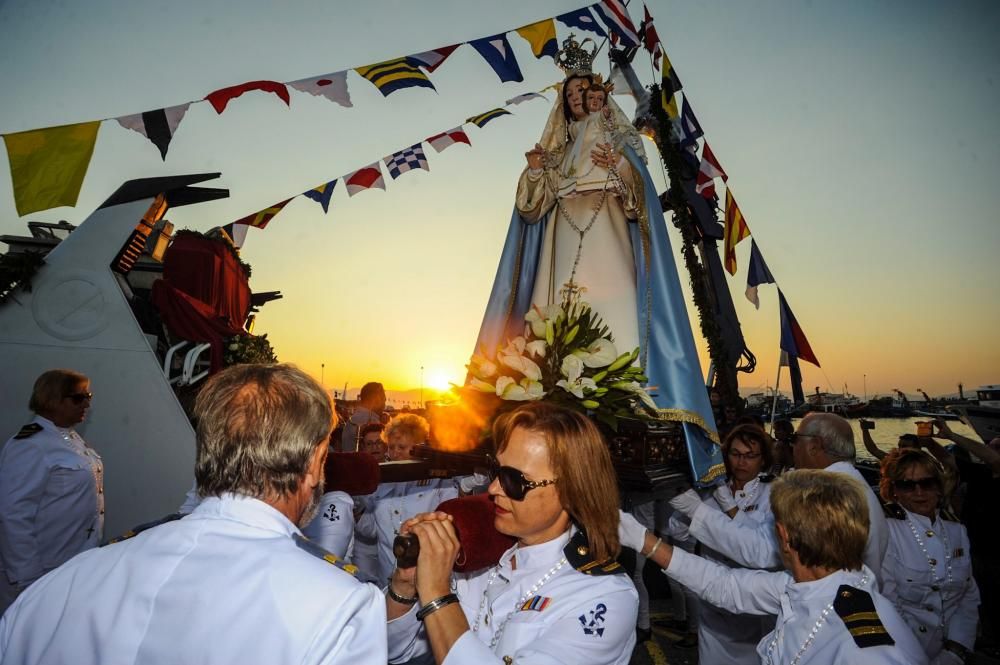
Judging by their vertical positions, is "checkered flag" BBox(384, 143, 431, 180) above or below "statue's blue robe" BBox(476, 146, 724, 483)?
above

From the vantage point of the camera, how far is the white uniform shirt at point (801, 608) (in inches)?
77.5

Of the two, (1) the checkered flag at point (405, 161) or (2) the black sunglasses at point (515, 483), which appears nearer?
(2) the black sunglasses at point (515, 483)

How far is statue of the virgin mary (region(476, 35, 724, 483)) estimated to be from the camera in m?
3.69

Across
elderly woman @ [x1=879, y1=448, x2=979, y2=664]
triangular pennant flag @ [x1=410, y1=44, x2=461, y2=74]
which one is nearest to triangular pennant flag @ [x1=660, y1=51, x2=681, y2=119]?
triangular pennant flag @ [x1=410, y1=44, x2=461, y2=74]

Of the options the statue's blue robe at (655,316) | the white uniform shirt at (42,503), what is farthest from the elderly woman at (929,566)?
the white uniform shirt at (42,503)

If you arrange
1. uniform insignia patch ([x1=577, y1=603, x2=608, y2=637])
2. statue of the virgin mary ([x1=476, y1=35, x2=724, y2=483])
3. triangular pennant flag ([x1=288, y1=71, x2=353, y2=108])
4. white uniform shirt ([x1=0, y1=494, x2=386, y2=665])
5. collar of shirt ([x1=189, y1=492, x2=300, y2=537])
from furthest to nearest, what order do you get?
triangular pennant flag ([x1=288, y1=71, x2=353, y2=108]) < statue of the virgin mary ([x1=476, y1=35, x2=724, y2=483]) < uniform insignia patch ([x1=577, y1=603, x2=608, y2=637]) < collar of shirt ([x1=189, y1=492, x2=300, y2=537]) < white uniform shirt ([x1=0, y1=494, x2=386, y2=665])

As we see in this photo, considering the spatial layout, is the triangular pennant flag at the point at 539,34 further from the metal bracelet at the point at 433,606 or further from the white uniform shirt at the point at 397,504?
the metal bracelet at the point at 433,606

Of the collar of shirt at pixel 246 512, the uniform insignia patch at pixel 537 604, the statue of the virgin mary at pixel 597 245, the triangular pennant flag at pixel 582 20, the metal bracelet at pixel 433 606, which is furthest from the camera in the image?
the triangular pennant flag at pixel 582 20

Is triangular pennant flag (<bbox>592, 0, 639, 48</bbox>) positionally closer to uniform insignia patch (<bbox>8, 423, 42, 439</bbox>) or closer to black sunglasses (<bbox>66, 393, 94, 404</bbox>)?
black sunglasses (<bbox>66, 393, 94, 404</bbox>)

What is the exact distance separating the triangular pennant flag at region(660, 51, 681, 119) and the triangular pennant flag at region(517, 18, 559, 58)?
147 centimetres

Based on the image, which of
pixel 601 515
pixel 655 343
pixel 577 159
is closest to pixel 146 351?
pixel 577 159

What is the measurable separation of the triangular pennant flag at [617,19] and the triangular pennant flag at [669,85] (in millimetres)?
852

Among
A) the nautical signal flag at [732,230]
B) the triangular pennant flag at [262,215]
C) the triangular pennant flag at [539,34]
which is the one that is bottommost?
the nautical signal flag at [732,230]

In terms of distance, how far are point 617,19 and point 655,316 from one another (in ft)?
11.6
